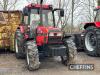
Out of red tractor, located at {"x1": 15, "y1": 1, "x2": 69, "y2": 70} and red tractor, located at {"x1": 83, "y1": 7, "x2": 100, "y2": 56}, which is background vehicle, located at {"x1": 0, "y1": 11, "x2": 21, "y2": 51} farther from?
red tractor, located at {"x1": 83, "y1": 7, "x2": 100, "y2": 56}

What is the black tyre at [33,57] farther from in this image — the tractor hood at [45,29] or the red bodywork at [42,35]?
the tractor hood at [45,29]

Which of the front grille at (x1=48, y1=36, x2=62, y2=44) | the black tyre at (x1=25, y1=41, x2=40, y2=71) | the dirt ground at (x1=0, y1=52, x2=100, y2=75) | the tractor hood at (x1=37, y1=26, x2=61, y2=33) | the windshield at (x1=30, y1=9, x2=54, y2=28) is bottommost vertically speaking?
the dirt ground at (x1=0, y1=52, x2=100, y2=75)

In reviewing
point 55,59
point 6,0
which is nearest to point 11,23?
point 55,59

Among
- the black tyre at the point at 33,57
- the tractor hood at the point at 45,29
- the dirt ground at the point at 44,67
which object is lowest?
the dirt ground at the point at 44,67

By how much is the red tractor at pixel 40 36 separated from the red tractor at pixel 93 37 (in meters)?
2.39

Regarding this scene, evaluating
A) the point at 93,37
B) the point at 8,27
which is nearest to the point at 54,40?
the point at 93,37

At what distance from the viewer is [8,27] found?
1388 cm

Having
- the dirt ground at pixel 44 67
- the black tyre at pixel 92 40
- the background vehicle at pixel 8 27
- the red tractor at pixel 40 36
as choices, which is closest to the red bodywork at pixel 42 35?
the red tractor at pixel 40 36

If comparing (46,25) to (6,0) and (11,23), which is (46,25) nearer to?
(11,23)

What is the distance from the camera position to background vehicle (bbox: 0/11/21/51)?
13719 millimetres

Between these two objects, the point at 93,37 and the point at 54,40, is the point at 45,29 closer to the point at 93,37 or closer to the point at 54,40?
the point at 54,40

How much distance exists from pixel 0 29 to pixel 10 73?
16.2 feet

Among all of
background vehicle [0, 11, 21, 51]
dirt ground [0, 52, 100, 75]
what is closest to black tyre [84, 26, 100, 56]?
dirt ground [0, 52, 100, 75]

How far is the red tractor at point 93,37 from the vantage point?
1257cm
